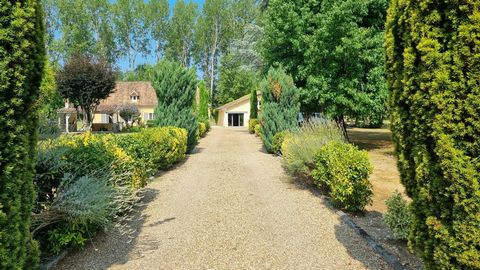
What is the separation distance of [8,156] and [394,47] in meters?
3.67

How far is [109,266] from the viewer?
3.61m

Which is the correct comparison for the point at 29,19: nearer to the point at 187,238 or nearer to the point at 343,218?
the point at 187,238

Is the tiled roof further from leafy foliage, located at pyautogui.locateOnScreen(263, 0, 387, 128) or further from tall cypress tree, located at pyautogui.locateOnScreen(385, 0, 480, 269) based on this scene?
tall cypress tree, located at pyautogui.locateOnScreen(385, 0, 480, 269)

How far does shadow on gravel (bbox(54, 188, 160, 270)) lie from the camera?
364 cm

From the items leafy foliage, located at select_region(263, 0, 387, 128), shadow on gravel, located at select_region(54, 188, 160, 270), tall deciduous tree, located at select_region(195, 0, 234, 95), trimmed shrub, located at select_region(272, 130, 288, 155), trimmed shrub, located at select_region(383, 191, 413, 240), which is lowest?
shadow on gravel, located at select_region(54, 188, 160, 270)

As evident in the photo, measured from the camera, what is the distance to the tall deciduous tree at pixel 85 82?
2389cm

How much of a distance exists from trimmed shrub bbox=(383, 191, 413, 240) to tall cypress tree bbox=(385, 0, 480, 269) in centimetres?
127

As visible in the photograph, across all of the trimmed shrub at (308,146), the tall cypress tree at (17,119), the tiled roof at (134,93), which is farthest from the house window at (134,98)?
the tall cypress tree at (17,119)

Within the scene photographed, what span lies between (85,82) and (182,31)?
28.8 m

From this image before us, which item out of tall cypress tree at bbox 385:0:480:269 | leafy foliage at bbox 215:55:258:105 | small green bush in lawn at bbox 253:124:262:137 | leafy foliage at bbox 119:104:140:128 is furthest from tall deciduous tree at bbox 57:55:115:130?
leafy foliage at bbox 215:55:258:105

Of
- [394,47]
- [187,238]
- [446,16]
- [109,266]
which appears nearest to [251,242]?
[187,238]

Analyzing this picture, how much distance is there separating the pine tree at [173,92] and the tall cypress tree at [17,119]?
31.4ft

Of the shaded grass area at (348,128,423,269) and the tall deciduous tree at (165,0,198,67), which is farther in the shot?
the tall deciduous tree at (165,0,198,67)

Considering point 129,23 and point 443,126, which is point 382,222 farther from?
point 129,23
